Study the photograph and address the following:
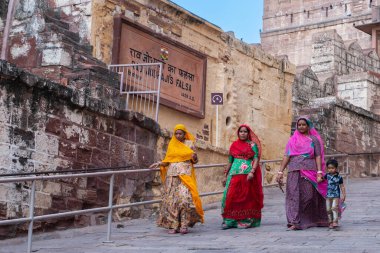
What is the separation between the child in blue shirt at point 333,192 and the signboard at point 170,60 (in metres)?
4.44

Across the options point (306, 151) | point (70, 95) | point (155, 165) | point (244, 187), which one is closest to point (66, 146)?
point (70, 95)

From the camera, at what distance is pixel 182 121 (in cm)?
1501

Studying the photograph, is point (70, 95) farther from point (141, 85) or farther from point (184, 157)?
point (141, 85)

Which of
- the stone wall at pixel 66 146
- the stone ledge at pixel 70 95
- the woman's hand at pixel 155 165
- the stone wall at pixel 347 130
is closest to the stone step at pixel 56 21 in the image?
Result: the stone wall at pixel 66 146

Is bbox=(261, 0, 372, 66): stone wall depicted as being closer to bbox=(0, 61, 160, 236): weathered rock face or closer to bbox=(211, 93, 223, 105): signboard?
bbox=(211, 93, 223, 105): signboard

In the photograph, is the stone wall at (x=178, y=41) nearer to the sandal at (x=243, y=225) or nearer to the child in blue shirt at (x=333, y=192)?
the sandal at (x=243, y=225)

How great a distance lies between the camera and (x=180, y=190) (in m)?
10.4

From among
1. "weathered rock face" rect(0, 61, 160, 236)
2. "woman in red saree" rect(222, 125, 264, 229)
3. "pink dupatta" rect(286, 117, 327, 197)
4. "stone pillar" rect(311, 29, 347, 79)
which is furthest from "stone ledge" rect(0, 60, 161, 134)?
"stone pillar" rect(311, 29, 347, 79)

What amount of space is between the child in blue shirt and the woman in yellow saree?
154 centimetres

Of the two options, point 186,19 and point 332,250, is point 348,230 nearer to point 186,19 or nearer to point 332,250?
point 332,250

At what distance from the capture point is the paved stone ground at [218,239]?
8.65 m

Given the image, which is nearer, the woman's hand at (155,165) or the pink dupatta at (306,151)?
the pink dupatta at (306,151)

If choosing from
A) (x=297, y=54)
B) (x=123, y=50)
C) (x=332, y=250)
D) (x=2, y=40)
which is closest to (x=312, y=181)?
(x=332, y=250)

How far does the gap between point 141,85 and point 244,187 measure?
3.76m
